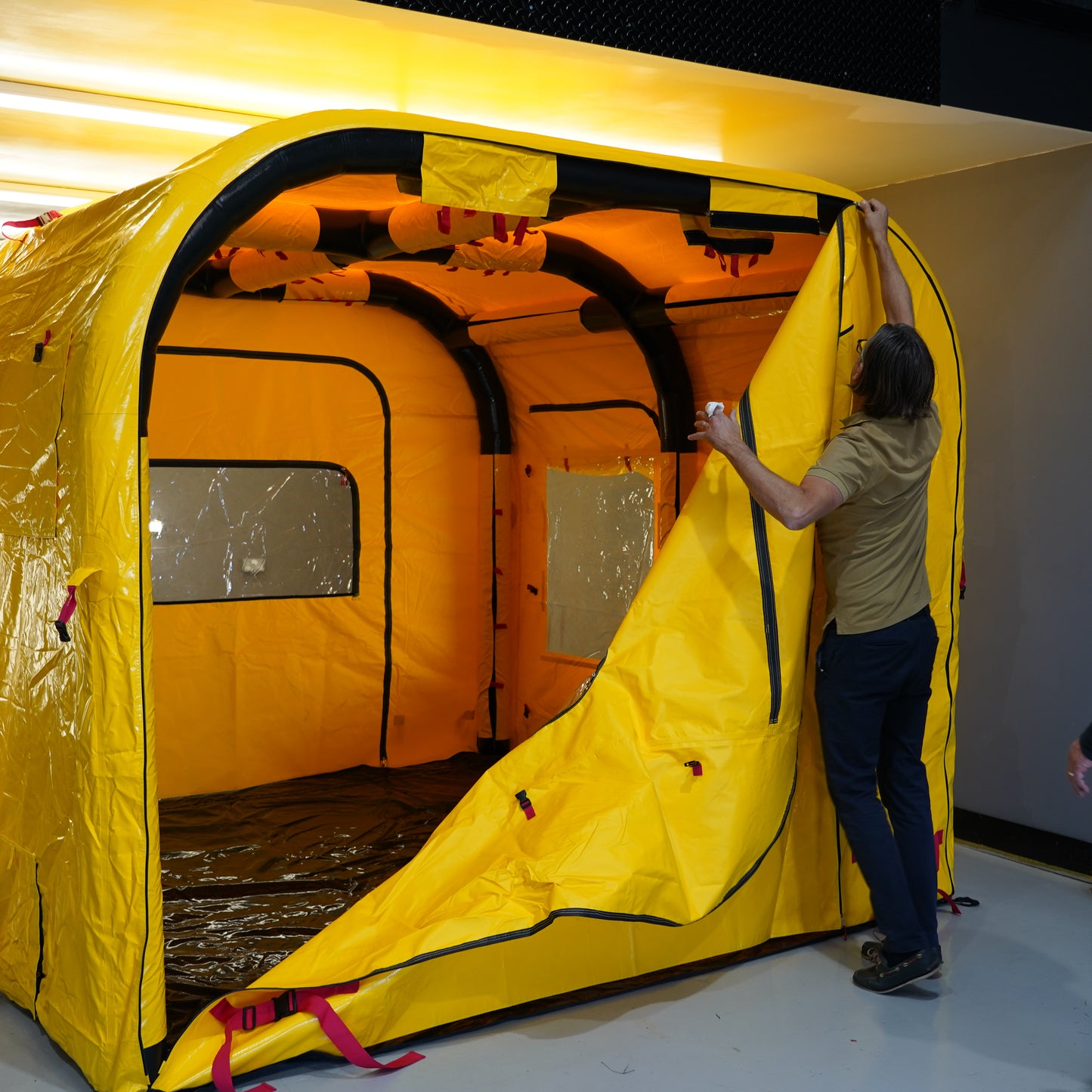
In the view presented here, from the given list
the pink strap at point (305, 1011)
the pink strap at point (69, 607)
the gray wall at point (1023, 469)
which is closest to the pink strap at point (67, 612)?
the pink strap at point (69, 607)

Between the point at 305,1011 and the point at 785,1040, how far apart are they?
1.00 m

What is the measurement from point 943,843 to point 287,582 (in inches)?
96.8

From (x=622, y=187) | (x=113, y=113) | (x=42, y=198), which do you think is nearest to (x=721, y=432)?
(x=622, y=187)

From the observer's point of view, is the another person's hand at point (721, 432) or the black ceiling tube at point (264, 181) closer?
the black ceiling tube at point (264, 181)

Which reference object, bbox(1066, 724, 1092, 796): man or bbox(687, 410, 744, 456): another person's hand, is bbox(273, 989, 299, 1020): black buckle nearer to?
bbox(687, 410, 744, 456): another person's hand

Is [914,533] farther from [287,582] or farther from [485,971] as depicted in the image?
[287,582]

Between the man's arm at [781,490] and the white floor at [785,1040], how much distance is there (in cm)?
108

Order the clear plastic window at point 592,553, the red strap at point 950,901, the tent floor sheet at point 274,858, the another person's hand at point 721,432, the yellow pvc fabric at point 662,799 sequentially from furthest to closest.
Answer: the clear plastic window at point 592,553, the red strap at point 950,901, the tent floor sheet at point 274,858, the another person's hand at point 721,432, the yellow pvc fabric at point 662,799

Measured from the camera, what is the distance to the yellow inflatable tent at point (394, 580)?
7.29 feet

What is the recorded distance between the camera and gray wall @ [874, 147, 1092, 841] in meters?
3.55

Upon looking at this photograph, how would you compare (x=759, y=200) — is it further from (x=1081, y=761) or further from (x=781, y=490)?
(x=1081, y=761)

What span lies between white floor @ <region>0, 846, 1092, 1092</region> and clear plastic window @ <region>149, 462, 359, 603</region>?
184 cm

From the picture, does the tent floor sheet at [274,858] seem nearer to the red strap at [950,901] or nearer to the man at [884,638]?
the man at [884,638]

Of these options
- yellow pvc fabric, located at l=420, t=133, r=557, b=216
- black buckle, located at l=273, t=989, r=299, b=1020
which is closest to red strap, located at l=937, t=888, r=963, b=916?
black buckle, located at l=273, t=989, r=299, b=1020
